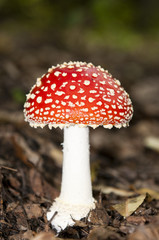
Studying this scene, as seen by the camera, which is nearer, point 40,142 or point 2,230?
point 2,230

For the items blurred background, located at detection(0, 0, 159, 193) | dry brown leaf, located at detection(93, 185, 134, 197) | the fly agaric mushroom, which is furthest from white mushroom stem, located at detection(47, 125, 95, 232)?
blurred background, located at detection(0, 0, 159, 193)

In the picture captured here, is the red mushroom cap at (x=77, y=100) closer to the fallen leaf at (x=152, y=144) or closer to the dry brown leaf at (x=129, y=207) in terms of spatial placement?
the dry brown leaf at (x=129, y=207)

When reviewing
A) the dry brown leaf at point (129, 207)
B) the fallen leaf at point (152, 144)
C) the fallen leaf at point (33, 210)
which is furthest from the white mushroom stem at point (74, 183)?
the fallen leaf at point (152, 144)

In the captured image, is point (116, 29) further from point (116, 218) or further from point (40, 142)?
point (116, 218)

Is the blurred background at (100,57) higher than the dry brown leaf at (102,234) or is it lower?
higher

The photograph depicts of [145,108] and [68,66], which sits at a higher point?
[145,108]

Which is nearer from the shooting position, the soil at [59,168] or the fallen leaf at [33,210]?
the soil at [59,168]

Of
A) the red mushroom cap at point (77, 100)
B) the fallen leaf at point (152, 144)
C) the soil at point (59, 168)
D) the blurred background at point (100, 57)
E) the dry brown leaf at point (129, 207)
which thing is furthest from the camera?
the fallen leaf at point (152, 144)

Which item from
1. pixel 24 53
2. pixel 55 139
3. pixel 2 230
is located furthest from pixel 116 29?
pixel 2 230
